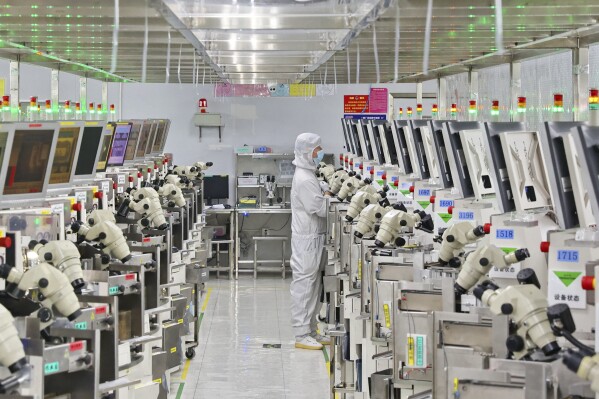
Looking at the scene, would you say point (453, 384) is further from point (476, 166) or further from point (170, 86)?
point (170, 86)

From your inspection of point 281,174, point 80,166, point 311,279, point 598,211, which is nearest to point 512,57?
point 311,279

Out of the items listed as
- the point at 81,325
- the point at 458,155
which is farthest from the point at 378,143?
the point at 81,325

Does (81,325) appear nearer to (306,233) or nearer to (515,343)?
(515,343)

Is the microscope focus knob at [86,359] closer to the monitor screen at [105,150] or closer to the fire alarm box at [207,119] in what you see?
the monitor screen at [105,150]

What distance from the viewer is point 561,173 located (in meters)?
5.05

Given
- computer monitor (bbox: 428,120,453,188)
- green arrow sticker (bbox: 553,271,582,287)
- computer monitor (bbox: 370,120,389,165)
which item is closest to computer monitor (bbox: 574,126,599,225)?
green arrow sticker (bbox: 553,271,582,287)

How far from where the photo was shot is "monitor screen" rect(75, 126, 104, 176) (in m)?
8.95

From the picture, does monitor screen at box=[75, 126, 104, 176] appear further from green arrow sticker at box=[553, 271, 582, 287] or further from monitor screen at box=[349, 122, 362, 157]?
monitor screen at box=[349, 122, 362, 157]

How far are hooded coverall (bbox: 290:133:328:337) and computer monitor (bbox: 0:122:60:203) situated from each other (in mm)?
5416

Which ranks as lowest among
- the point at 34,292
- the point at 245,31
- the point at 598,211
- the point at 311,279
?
the point at 311,279

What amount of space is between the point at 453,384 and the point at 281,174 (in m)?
14.7

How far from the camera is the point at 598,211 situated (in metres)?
4.34

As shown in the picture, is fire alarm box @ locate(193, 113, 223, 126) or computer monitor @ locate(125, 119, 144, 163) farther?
fire alarm box @ locate(193, 113, 223, 126)

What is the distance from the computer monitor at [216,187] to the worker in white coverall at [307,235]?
6.20 metres
